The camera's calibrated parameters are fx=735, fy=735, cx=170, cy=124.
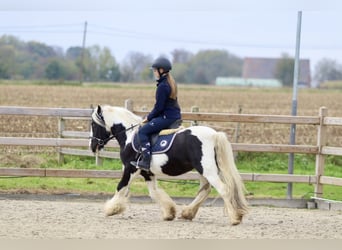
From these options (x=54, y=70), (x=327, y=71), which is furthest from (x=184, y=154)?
(x=327, y=71)

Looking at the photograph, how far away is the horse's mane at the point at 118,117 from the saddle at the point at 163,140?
49cm

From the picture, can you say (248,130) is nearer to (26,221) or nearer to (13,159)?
(13,159)

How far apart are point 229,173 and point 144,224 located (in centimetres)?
123

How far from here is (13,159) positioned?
1458cm

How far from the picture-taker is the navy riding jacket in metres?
9.33

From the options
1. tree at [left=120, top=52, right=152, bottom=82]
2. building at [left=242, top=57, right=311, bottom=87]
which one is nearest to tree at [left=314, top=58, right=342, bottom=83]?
building at [left=242, top=57, right=311, bottom=87]

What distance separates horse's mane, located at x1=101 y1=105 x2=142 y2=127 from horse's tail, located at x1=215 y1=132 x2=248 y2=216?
56.8 inches

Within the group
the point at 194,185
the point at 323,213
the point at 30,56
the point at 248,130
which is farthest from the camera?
the point at 30,56

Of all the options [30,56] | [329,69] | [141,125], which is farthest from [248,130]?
[329,69]

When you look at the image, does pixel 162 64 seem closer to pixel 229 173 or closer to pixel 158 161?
pixel 158 161

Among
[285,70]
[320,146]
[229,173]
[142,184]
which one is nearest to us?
[229,173]

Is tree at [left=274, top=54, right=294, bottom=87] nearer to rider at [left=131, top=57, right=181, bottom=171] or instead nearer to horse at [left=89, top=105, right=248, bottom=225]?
horse at [left=89, top=105, right=248, bottom=225]

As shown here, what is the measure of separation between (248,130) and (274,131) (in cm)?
92

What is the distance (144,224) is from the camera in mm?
9117
